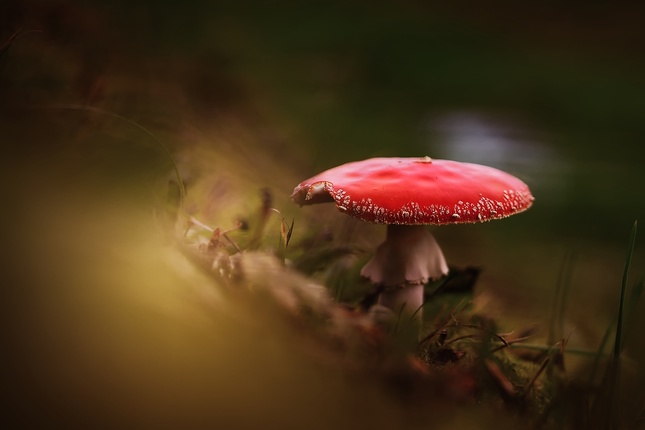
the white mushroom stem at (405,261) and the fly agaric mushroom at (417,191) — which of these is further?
the white mushroom stem at (405,261)

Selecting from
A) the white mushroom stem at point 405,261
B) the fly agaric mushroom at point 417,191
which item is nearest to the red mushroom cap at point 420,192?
the fly agaric mushroom at point 417,191

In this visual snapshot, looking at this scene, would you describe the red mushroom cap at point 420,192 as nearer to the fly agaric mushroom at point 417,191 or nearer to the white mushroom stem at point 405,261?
the fly agaric mushroom at point 417,191

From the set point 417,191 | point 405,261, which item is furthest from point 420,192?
point 405,261

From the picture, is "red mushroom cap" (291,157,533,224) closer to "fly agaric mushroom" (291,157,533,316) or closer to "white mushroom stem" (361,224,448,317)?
"fly agaric mushroom" (291,157,533,316)

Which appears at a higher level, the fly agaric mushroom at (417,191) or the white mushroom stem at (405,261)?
the fly agaric mushroom at (417,191)

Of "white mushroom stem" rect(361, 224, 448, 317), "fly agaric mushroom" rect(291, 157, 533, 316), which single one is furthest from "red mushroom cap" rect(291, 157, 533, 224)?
"white mushroom stem" rect(361, 224, 448, 317)

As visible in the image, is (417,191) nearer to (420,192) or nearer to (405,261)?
(420,192)

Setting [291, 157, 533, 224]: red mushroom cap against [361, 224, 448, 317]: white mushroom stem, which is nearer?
[291, 157, 533, 224]: red mushroom cap
